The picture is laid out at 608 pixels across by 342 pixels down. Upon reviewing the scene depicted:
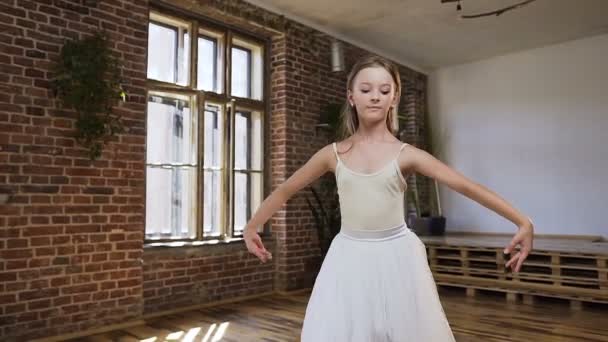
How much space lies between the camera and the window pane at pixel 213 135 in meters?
4.54

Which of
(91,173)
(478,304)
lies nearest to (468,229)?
(478,304)

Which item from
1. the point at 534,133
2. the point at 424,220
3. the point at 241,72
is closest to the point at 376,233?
the point at 241,72

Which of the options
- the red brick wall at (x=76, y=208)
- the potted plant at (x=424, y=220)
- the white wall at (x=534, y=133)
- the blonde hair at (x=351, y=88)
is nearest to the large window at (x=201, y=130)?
the red brick wall at (x=76, y=208)

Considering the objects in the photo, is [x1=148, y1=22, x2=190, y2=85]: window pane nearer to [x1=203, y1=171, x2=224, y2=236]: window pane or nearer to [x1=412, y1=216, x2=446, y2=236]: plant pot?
[x1=203, y1=171, x2=224, y2=236]: window pane

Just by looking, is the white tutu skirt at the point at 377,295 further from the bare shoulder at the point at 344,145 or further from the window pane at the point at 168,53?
the window pane at the point at 168,53

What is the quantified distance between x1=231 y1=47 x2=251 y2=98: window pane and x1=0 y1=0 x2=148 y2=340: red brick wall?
3.97ft

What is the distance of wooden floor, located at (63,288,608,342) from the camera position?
131 inches

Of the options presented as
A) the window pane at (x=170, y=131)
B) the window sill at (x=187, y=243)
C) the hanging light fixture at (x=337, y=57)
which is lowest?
the window sill at (x=187, y=243)

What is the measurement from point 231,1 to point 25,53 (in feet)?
6.17

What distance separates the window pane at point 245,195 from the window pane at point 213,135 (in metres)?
0.30

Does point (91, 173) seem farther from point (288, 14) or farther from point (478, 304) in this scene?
point (478, 304)

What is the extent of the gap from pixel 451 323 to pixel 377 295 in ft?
8.87

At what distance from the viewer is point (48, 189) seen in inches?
127

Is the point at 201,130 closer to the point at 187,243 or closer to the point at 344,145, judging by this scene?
the point at 187,243
